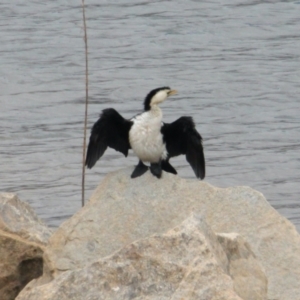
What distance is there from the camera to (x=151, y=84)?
13359 mm

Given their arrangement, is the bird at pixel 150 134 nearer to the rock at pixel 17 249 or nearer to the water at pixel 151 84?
the rock at pixel 17 249

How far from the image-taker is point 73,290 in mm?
5004

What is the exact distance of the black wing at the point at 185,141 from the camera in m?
7.40

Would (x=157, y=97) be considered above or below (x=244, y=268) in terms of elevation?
below

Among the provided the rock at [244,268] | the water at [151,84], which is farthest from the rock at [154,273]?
the water at [151,84]

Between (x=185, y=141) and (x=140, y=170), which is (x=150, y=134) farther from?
(x=140, y=170)

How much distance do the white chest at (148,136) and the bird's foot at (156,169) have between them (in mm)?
93

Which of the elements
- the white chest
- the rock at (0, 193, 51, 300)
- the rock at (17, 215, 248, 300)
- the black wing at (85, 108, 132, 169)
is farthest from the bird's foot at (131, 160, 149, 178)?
the rock at (17, 215, 248, 300)

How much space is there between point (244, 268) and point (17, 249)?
57.7 inches

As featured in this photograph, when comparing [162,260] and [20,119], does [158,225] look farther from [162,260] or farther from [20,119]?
[20,119]

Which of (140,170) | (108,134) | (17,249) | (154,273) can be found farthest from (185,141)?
(154,273)

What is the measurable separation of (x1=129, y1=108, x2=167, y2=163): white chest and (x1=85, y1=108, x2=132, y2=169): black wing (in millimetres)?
76

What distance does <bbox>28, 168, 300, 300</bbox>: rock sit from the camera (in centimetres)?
600

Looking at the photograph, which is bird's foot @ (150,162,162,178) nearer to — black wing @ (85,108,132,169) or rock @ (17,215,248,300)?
black wing @ (85,108,132,169)
